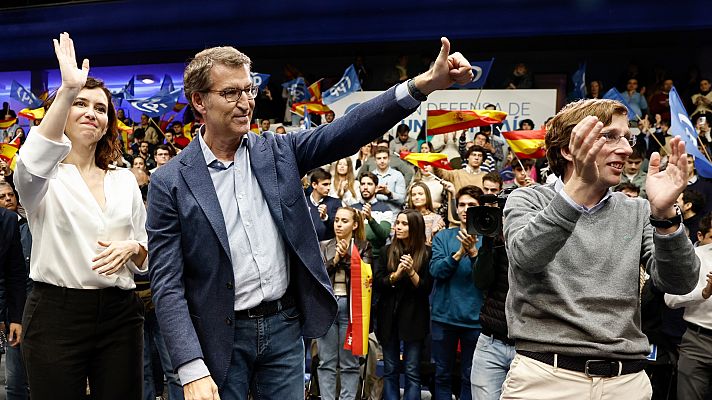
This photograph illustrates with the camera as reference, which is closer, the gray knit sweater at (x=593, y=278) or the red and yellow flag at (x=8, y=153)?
the gray knit sweater at (x=593, y=278)

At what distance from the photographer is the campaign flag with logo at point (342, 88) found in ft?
37.2

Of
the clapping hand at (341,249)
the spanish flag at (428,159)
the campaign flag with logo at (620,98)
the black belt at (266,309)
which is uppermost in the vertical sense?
the campaign flag with logo at (620,98)

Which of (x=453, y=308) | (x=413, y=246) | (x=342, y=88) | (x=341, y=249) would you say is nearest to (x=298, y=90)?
(x=342, y=88)

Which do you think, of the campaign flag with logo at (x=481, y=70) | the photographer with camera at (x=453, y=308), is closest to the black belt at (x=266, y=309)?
the photographer with camera at (x=453, y=308)

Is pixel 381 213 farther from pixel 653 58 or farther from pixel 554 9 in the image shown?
pixel 653 58

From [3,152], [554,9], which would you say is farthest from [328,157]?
[554,9]

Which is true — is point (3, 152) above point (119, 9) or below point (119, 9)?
below

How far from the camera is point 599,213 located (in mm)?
2516

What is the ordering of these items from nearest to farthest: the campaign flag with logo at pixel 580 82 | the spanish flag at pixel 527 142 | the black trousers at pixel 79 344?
the black trousers at pixel 79 344 < the spanish flag at pixel 527 142 < the campaign flag with logo at pixel 580 82

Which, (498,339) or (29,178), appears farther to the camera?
(498,339)

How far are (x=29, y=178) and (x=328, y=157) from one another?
1076 mm

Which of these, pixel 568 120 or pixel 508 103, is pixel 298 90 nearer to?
pixel 508 103

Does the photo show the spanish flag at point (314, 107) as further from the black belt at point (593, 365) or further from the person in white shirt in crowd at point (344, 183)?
the black belt at point (593, 365)

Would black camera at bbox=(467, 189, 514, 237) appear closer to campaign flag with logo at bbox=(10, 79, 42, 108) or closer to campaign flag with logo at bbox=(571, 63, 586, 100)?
campaign flag with logo at bbox=(571, 63, 586, 100)
